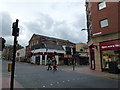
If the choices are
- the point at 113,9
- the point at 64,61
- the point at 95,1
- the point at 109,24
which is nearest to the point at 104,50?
the point at 109,24

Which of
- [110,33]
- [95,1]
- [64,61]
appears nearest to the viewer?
[110,33]

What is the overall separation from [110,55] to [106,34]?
2655mm

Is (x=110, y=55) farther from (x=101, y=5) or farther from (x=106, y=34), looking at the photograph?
(x=101, y=5)

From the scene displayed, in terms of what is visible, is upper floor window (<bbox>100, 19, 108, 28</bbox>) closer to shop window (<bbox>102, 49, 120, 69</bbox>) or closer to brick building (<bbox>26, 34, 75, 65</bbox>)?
shop window (<bbox>102, 49, 120, 69</bbox>)

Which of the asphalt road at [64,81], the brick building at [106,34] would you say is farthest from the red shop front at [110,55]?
the asphalt road at [64,81]

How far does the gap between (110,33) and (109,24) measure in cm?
119

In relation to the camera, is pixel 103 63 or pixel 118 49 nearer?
pixel 118 49

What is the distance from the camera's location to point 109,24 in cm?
1631

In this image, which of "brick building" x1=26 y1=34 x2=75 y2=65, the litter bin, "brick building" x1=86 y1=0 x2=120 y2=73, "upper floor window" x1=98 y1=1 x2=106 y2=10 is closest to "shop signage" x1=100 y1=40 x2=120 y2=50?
"brick building" x1=86 y1=0 x2=120 y2=73

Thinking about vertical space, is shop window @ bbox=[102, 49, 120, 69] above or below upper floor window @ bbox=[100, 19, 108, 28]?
below

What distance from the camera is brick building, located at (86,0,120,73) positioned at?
15.4m

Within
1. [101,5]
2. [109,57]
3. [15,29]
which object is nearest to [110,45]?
[109,57]

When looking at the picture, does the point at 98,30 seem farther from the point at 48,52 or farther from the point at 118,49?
the point at 48,52

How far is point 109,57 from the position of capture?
53.4 feet
